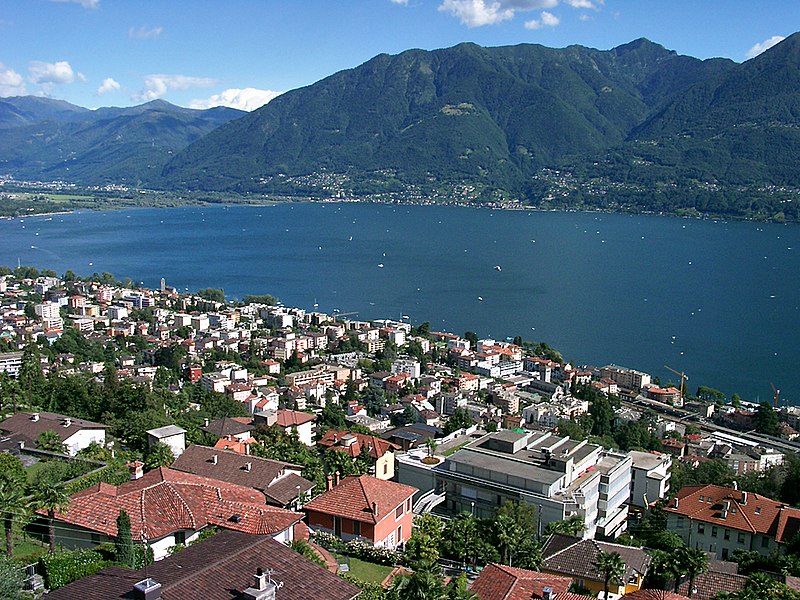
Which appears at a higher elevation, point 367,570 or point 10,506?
point 10,506

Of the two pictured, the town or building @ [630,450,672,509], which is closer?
the town

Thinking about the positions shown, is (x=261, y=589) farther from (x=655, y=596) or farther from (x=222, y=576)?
(x=655, y=596)

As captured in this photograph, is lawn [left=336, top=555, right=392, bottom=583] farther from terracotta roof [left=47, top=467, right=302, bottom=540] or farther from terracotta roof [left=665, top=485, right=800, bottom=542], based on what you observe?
terracotta roof [left=665, top=485, right=800, bottom=542]

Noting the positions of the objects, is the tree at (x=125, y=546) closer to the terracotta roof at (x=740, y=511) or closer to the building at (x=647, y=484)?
the terracotta roof at (x=740, y=511)

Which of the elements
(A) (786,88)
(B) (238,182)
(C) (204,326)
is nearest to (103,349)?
(C) (204,326)

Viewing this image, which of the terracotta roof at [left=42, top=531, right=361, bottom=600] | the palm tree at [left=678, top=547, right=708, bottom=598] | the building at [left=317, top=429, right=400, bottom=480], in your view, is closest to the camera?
the terracotta roof at [left=42, top=531, right=361, bottom=600]

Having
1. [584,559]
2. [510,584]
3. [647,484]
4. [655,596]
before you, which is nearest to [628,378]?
[647,484]

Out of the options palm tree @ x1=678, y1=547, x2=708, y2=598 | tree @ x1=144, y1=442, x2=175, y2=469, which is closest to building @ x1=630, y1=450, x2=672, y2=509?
palm tree @ x1=678, y1=547, x2=708, y2=598
